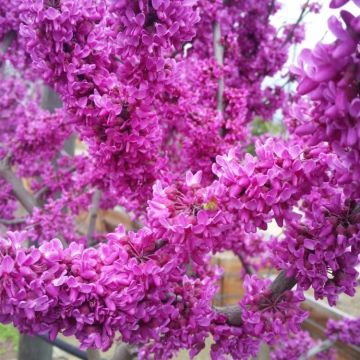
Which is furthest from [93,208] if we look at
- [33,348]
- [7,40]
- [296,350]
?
[296,350]

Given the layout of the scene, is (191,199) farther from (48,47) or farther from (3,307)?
(48,47)

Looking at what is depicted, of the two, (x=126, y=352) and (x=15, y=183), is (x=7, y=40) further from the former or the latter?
(x=126, y=352)

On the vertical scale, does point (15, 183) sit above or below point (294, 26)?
below

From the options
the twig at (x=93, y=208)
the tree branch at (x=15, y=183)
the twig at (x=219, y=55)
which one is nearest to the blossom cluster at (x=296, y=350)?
the twig at (x=93, y=208)

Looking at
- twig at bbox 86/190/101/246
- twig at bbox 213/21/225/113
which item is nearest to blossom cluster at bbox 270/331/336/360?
twig at bbox 86/190/101/246

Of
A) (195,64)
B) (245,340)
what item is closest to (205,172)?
(195,64)

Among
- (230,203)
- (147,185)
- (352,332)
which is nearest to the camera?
(230,203)

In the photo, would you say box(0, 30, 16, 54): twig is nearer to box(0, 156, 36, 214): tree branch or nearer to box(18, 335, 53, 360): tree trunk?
box(0, 156, 36, 214): tree branch

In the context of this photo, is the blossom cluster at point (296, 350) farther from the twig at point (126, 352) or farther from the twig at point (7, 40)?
the twig at point (7, 40)
